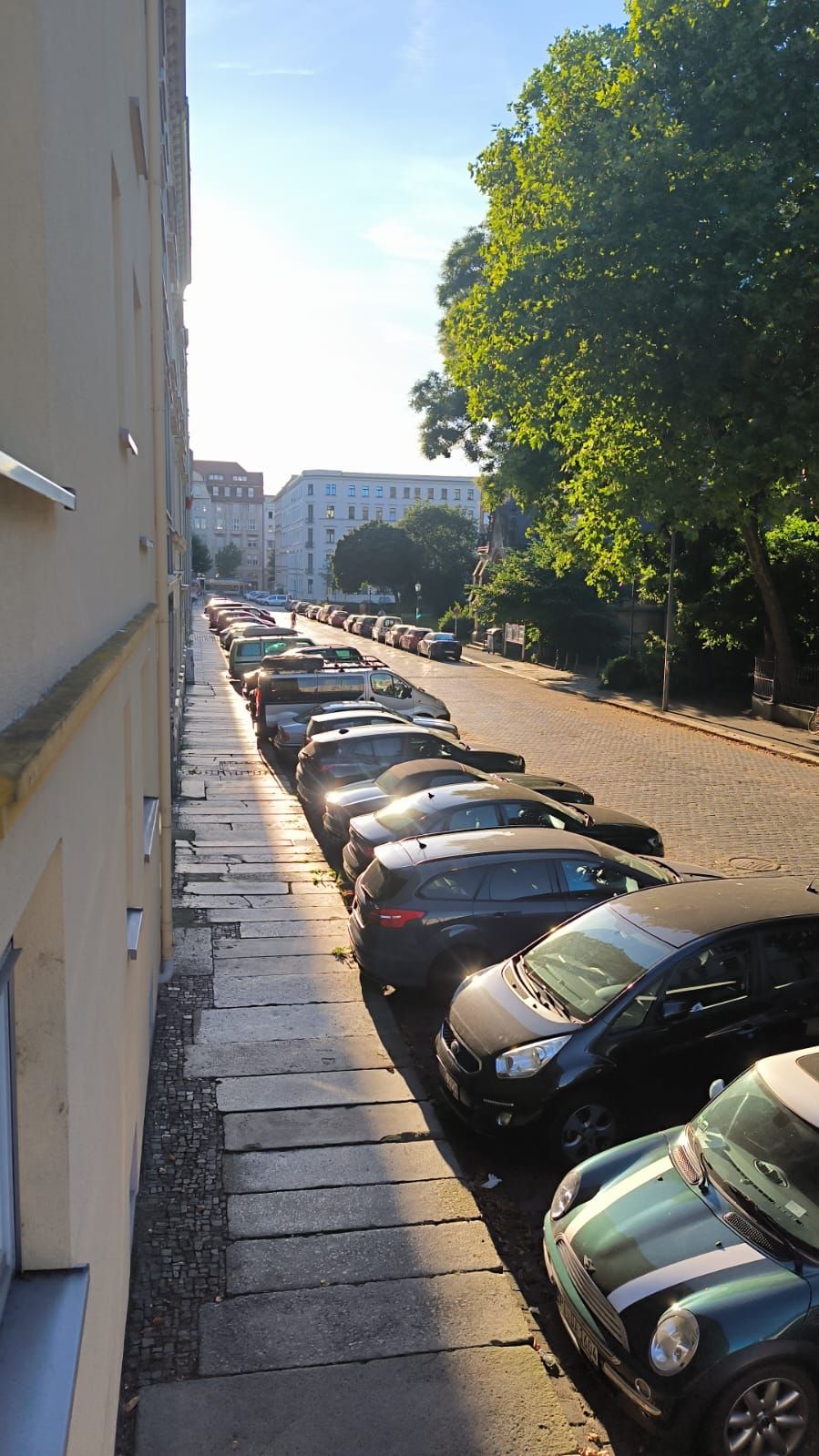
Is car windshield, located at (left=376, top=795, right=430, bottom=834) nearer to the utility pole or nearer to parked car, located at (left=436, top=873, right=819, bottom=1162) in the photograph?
parked car, located at (left=436, top=873, right=819, bottom=1162)

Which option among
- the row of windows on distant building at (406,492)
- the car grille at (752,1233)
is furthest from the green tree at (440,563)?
the car grille at (752,1233)

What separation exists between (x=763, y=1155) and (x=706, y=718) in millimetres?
24328

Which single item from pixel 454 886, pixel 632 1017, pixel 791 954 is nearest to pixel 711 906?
pixel 791 954

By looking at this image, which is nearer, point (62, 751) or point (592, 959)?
point (62, 751)

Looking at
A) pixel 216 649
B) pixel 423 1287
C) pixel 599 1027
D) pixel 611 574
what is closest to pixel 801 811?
pixel 599 1027

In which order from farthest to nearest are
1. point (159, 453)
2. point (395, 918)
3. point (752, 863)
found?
1. point (752, 863)
2. point (159, 453)
3. point (395, 918)

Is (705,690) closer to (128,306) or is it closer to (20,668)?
(128,306)

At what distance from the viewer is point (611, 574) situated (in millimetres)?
34031

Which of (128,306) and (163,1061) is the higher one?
(128,306)

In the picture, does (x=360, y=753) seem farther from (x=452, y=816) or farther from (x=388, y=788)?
(x=452, y=816)

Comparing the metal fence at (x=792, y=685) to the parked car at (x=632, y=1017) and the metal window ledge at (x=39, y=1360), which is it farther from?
the metal window ledge at (x=39, y=1360)

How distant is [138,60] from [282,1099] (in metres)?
7.43

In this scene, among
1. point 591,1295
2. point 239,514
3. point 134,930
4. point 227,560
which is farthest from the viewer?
point 239,514

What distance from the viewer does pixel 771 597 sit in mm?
26125
